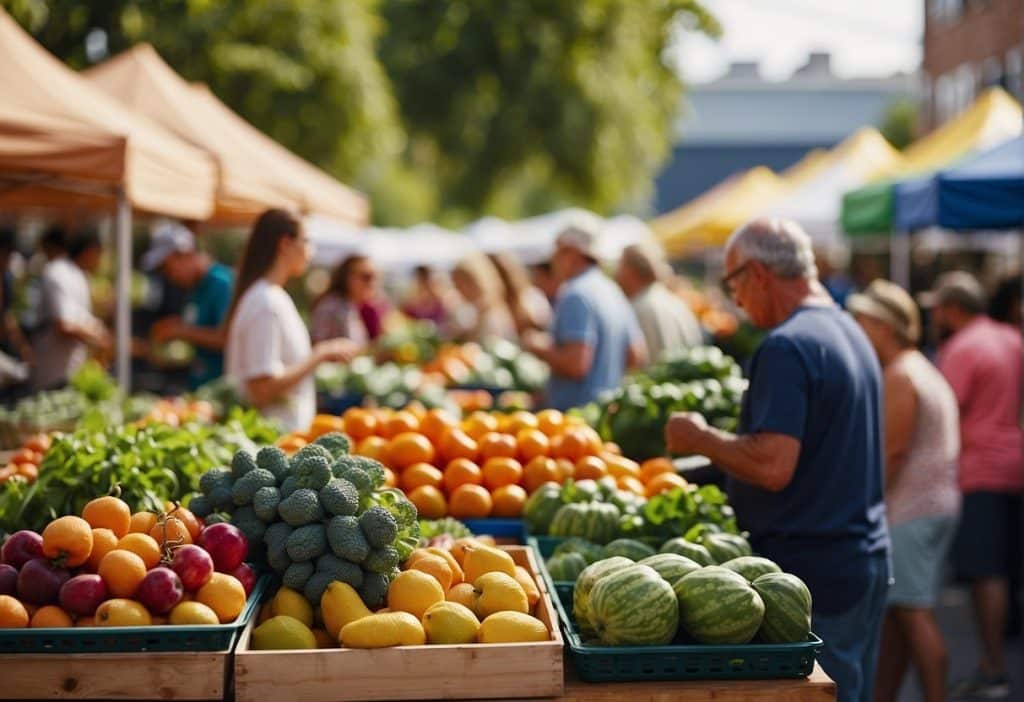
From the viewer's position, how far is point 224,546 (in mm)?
3426

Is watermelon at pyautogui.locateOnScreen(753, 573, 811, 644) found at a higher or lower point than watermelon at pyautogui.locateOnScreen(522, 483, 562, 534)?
higher

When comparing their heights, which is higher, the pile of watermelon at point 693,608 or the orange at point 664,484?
the pile of watermelon at point 693,608

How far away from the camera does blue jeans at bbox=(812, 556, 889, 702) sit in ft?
13.6

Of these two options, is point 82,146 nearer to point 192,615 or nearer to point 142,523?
point 142,523

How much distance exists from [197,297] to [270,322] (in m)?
3.65

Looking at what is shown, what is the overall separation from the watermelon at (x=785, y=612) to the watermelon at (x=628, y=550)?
0.74 m

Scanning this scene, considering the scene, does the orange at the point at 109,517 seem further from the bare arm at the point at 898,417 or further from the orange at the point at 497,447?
the bare arm at the point at 898,417

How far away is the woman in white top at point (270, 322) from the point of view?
5.75m

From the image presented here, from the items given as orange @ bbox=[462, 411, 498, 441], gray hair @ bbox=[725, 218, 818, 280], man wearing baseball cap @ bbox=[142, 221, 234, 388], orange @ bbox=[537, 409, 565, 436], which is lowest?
man wearing baseball cap @ bbox=[142, 221, 234, 388]

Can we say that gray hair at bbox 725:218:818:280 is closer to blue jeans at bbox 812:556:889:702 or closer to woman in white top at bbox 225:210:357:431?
blue jeans at bbox 812:556:889:702

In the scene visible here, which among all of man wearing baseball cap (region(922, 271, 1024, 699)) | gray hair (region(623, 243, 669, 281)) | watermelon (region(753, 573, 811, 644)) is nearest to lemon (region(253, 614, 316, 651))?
watermelon (region(753, 573, 811, 644))

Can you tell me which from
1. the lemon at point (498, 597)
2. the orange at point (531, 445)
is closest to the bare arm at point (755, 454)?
the lemon at point (498, 597)

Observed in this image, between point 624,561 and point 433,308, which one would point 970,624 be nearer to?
point 624,561

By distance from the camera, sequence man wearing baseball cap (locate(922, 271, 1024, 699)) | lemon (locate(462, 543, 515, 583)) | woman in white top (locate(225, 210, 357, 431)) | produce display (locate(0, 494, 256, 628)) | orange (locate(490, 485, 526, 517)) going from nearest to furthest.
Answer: produce display (locate(0, 494, 256, 628)) → lemon (locate(462, 543, 515, 583)) → orange (locate(490, 485, 526, 517)) → woman in white top (locate(225, 210, 357, 431)) → man wearing baseball cap (locate(922, 271, 1024, 699))
